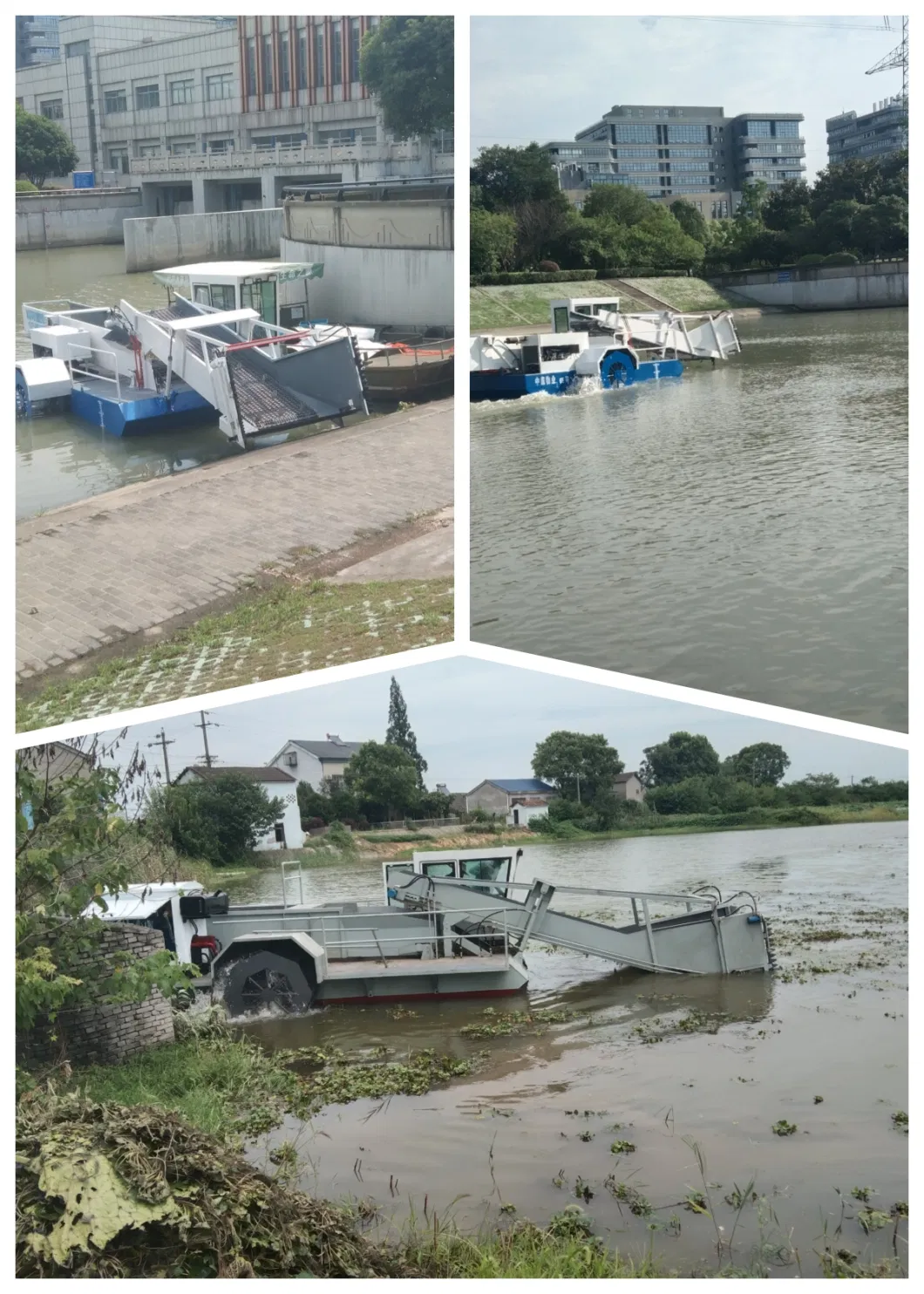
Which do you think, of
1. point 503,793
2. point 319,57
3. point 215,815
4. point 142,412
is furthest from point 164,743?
point 319,57

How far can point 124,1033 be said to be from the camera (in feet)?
16.1

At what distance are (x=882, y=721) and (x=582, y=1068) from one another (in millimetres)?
1862

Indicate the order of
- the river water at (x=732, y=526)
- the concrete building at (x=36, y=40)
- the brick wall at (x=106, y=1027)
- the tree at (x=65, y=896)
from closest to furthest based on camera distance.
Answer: the tree at (x=65, y=896), the brick wall at (x=106, y=1027), the concrete building at (x=36, y=40), the river water at (x=732, y=526)

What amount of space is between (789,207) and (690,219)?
0.49 meters

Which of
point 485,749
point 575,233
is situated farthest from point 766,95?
point 485,749

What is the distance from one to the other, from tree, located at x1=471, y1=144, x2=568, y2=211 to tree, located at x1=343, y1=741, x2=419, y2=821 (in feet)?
8.37

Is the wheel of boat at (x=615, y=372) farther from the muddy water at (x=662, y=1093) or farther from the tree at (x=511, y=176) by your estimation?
the muddy water at (x=662, y=1093)

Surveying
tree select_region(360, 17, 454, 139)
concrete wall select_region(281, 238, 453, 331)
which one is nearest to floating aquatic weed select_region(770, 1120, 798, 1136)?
concrete wall select_region(281, 238, 453, 331)

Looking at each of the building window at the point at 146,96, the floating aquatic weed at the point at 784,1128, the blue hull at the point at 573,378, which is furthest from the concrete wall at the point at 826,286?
the floating aquatic weed at the point at 784,1128

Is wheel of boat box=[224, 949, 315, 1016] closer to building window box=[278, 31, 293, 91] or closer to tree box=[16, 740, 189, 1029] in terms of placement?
tree box=[16, 740, 189, 1029]

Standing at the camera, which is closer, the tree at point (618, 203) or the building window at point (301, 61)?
the building window at point (301, 61)

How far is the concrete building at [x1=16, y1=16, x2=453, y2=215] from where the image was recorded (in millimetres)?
5059

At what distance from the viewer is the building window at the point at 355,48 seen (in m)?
5.14

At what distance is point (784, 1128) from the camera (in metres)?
4.43
